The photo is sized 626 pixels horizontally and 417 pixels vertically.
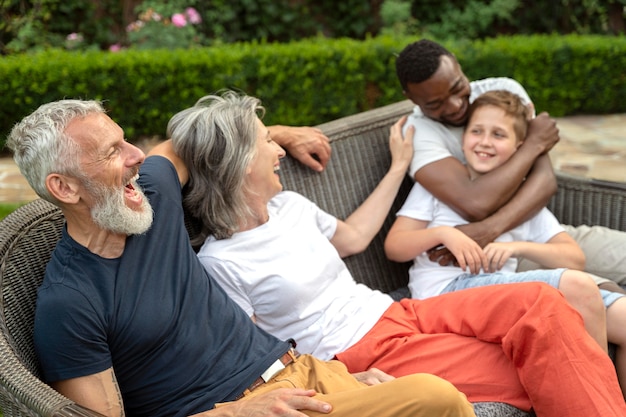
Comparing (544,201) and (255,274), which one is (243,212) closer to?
→ (255,274)

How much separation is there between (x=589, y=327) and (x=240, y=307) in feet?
3.60

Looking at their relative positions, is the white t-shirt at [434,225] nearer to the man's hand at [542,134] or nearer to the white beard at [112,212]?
the man's hand at [542,134]

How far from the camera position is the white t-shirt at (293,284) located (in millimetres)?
2369

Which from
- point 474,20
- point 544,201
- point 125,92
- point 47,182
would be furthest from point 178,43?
point 47,182

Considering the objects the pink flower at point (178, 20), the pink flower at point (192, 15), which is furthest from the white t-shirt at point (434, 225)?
the pink flower at point (192, 15)

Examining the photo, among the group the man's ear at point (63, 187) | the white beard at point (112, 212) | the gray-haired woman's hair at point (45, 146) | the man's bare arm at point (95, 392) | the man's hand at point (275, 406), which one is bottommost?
the man's hand at point (275, 406)

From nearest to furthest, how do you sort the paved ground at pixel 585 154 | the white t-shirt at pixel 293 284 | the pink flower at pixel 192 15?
the white t-shirt at pixel 293 284 < the paved ground at pixel 585 154 < the pink flower at pixel 192 15

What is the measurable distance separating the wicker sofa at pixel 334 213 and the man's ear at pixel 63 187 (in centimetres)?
24

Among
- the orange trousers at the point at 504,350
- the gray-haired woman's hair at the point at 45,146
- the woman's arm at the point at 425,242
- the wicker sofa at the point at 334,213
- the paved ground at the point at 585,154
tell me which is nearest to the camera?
the wicker sofa at the point at 334,213

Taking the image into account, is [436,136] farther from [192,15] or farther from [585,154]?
[192,15]

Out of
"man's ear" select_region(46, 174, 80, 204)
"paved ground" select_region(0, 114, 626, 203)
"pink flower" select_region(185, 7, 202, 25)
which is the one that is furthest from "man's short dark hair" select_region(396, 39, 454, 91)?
"pink flower" select_region(185, 7, 202, 25)

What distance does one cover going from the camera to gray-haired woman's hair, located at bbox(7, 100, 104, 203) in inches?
75.2

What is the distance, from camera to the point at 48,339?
1844mm

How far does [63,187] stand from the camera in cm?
195
